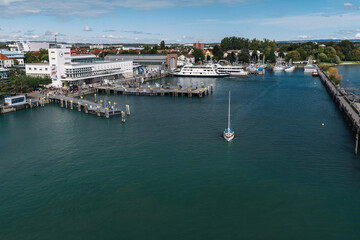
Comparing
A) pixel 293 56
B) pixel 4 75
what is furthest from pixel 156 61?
pixel 293 56

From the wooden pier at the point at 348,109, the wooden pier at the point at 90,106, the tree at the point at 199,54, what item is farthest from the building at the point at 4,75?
the tree at the point at 199,54

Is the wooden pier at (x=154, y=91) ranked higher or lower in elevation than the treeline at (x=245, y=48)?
lower

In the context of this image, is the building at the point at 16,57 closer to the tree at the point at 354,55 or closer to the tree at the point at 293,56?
the tree at the point at 293,56

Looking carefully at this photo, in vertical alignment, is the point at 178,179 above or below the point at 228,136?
below

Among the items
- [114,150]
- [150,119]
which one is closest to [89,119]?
[150,119]

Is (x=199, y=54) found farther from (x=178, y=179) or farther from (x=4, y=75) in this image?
(x=178, y=179)

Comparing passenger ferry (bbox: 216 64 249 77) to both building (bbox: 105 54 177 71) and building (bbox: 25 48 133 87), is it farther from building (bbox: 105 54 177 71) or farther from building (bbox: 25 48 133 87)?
building (bbox: 25 48 133 87)
